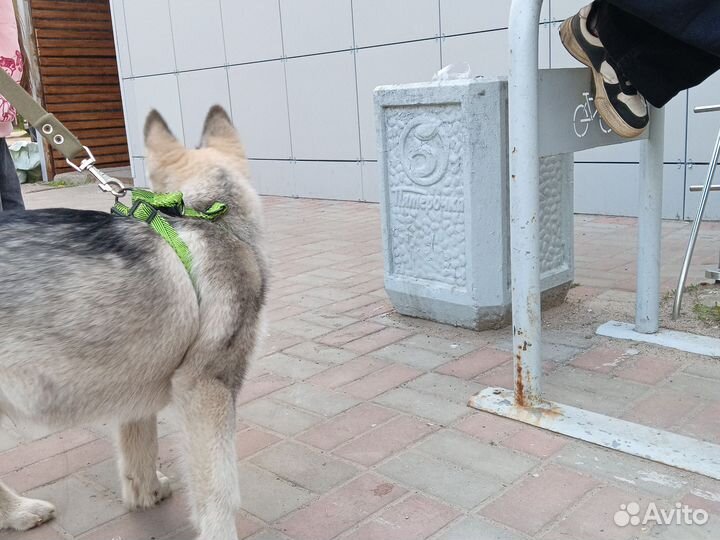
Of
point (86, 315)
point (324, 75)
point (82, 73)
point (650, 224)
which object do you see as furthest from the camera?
point (82, 73)

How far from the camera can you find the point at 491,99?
4043 millimetres

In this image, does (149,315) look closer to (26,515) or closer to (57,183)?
(26,515)

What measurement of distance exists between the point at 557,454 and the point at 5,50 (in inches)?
116

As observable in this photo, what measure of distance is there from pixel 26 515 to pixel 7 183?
1520 millimetres

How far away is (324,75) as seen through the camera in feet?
31.4

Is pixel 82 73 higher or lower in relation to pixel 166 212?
higher

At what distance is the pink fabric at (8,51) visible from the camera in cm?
312

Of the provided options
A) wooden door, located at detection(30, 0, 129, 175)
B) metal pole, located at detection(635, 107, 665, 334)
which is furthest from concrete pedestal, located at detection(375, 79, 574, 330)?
wooden door, located at detection(30, 0, 129, 175)

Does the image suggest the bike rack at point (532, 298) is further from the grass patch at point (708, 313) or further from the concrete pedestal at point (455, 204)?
the grass patch at point (708, 313)

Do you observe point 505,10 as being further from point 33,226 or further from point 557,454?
point 33,226

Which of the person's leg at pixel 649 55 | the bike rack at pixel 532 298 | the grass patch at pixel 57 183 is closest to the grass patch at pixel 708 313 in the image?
the bike rack at pixel 532 298

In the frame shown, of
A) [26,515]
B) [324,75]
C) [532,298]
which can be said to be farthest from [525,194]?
[324,75]

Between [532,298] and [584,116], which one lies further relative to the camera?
[584,116]

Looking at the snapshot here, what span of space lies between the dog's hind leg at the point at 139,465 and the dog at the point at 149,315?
1.43 ft
